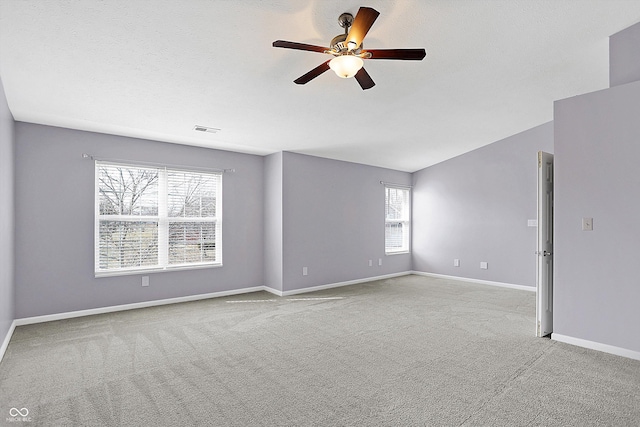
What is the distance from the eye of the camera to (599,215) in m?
3.19

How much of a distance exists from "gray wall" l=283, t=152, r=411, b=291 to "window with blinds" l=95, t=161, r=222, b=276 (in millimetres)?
1185

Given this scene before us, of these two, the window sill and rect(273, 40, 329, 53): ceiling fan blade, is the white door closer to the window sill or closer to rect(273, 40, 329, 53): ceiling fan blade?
rect(273, 40, 329, 53): ceiling fan blade

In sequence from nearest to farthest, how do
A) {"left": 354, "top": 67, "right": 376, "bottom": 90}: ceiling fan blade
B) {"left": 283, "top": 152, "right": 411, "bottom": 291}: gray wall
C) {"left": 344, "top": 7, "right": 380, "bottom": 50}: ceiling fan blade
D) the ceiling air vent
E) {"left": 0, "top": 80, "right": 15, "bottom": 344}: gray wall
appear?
{"left": 344, "top": 7, "right": 380, "bottom": 50}: ceiling fan blade
{"left": 354, "top": 67, "right": 376, "bottom": 90}: ceiling fan blade
{"left": 0, "top": 80, "right": 15, "bottom": 344}: gray wall
the ceiling air vent
{"left": 283, "top": 152, "right": 411, "bottom": 291}: gray wall

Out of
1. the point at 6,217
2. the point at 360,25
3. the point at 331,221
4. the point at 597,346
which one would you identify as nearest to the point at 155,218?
the point at 6,217

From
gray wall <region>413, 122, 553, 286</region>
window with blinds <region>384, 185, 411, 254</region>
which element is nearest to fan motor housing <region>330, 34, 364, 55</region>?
gray wall <region>413, 122, 553, 286</region>

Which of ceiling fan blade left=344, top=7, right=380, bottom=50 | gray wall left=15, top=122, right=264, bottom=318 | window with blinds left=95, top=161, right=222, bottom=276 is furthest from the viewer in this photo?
window with blinds left=95, top=161, right=222, bottom=276

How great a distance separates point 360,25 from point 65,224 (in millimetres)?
4163

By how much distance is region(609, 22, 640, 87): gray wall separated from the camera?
3170mm

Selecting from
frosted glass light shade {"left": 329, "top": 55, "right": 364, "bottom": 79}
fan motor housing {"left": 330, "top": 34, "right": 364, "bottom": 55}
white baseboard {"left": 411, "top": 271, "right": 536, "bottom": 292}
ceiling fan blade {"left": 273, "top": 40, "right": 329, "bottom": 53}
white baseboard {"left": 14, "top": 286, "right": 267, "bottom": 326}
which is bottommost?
white baseboard {"left": 411, "top": 271, "right": 536, "bottom": 292}

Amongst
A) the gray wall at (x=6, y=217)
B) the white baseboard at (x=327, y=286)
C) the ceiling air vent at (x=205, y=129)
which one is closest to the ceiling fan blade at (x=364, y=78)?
the ceiling air vent at (x=205, y=129)

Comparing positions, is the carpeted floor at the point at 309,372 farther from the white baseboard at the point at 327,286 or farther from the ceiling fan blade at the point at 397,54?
the ceiling fan blade at the point at 397,54

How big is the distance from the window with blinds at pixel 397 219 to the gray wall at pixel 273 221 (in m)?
2.66

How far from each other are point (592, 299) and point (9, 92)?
582 cm

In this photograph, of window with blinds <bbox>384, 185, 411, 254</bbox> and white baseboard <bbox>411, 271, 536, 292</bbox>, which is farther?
window with blinds <bbox>384, 185, 411, 254</bbox>
